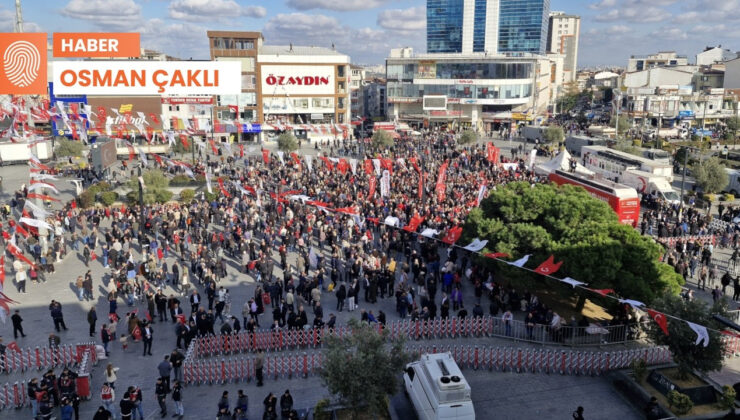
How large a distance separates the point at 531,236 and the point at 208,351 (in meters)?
10.2

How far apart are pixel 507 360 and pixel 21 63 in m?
21.6

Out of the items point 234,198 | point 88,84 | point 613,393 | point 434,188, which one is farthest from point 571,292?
point 88,84

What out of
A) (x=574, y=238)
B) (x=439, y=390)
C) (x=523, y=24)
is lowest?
(x=439, y=390)

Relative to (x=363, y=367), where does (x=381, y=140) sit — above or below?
above

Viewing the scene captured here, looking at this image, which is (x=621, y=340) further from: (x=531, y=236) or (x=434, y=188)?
(x=434, y=188)

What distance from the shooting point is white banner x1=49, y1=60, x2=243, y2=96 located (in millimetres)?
43531

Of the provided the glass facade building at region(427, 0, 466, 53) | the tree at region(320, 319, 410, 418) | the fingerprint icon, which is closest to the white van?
the tree at region(320, 319, 410, 418)

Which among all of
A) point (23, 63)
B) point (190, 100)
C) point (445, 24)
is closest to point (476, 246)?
point (23, 63)

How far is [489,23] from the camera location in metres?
125

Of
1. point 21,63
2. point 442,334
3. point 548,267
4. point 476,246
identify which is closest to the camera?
point 548,267

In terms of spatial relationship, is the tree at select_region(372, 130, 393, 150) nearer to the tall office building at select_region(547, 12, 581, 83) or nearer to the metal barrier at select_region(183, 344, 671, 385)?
the metal barrier at select_region(183, 344, 671, 385)

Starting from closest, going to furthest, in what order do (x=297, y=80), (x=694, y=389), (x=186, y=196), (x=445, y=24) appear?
(x=694, y=389)
(x=186, y=196)
(x=297, y=80)
(x=445, y=24)

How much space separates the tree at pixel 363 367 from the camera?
10.8 m

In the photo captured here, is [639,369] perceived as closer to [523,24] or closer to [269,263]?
[269,263]
